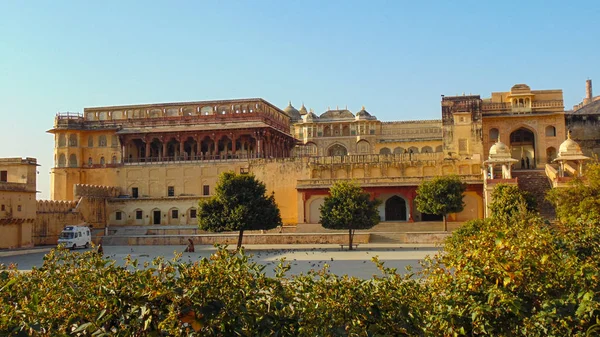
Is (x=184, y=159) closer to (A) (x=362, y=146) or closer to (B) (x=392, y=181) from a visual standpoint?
(B) (x=392, y=181)

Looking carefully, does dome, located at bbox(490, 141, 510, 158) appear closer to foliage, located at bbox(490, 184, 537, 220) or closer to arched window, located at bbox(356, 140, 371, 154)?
foliage, located at bbox(490, 184, 537, 220)

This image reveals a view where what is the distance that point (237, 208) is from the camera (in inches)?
1148

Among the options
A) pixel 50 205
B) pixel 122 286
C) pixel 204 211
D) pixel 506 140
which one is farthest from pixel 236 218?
pixel 122 286

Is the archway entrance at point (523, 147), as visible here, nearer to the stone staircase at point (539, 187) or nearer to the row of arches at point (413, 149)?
the stone staircase at point (539, 187)

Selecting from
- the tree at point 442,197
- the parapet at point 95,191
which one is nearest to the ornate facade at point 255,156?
the parapet at point 95,191

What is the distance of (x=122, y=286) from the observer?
5562mm

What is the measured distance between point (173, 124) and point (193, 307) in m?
41.5

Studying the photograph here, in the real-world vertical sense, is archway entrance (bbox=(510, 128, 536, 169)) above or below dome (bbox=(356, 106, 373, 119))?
below

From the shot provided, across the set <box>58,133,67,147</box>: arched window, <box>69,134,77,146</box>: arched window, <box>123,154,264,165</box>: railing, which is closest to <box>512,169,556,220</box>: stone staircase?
<box>123,154,264,165</box>: railing

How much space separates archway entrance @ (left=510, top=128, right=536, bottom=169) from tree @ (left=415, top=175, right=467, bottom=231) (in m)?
10.5

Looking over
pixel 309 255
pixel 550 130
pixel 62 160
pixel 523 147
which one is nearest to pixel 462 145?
pixel 523 147

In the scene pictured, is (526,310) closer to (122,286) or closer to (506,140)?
(122,286)

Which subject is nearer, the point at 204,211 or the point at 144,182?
the point at 204,211

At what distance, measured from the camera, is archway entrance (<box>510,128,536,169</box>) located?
41.3 metres
